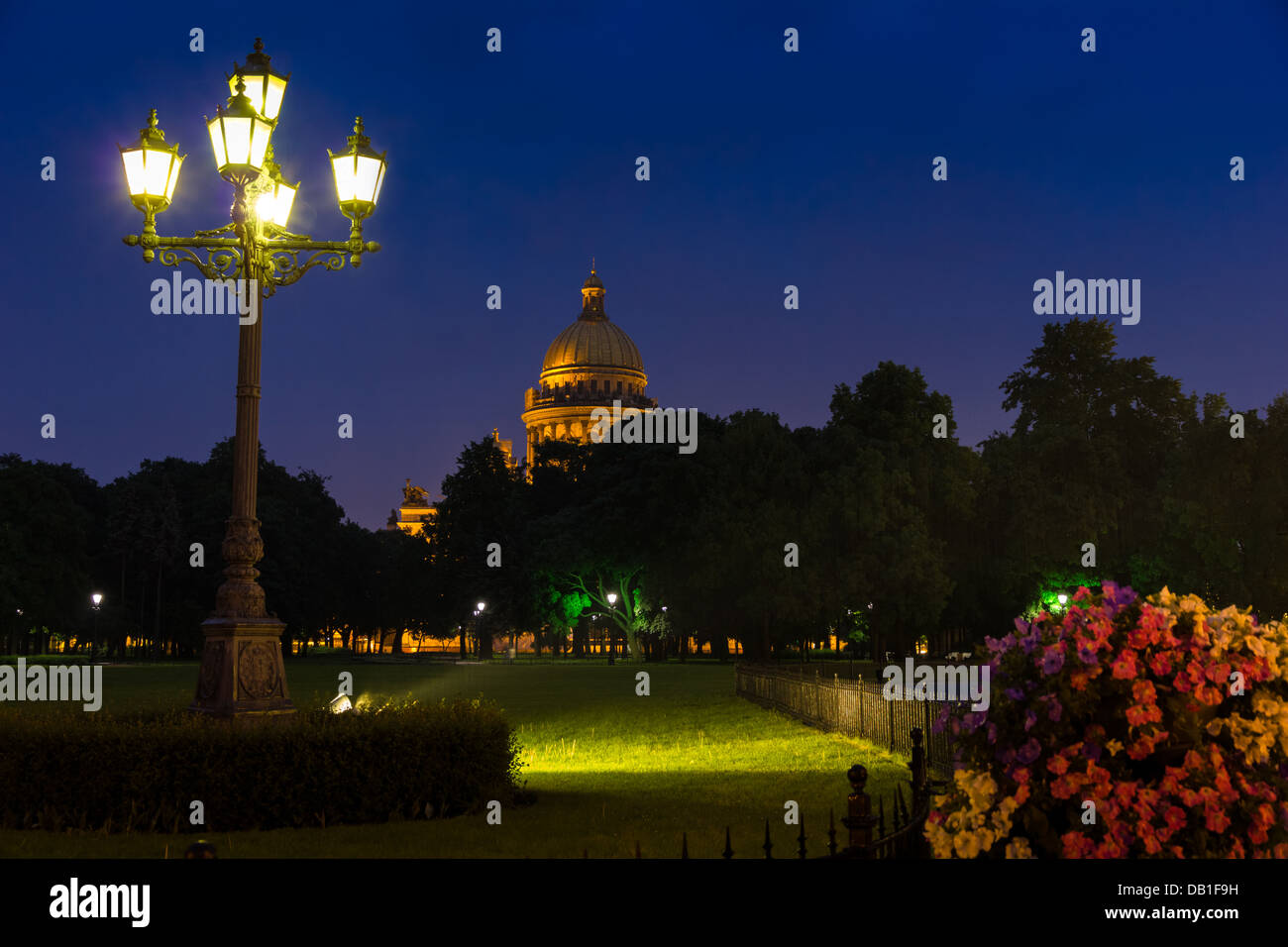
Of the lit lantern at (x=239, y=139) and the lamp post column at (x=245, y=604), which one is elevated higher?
the lit lantern at (x=239, y=139)

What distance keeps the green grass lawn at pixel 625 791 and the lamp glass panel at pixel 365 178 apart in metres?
6.40

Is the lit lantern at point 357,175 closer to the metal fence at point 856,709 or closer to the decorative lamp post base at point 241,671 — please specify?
the decorative lamp post base at point 241,671

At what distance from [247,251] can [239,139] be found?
1.26m

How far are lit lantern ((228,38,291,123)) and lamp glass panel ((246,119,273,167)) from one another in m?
0.42

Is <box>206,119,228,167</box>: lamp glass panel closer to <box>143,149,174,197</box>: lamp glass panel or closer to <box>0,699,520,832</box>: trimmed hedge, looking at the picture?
<box>143,149,174,197</box>: lamp glass panel

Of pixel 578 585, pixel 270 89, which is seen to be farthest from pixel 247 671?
pixel 578 585

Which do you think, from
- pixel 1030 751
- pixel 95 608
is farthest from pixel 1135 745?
pixel 95 608

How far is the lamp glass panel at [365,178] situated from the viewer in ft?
43.9

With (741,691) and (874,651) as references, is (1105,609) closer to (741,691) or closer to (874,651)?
(741,691)

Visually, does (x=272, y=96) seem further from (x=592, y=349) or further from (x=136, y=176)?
(x=592, y=349)

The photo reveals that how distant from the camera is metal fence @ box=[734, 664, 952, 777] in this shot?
59.5 ft

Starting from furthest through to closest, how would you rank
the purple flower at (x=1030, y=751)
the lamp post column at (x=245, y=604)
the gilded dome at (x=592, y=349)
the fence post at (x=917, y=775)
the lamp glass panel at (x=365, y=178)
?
1. the gilded dome at (x=592, y=349)
2. the lamp glass panel at (x=365, y=178)
3. the lamp post column at (x=245, y=604)
4. the fence post at (x=917, y=775)
5. the purple flower at (x=1030, y=751)

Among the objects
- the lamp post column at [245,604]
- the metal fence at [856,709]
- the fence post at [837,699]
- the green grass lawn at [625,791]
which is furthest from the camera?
the fence post at [837,699]

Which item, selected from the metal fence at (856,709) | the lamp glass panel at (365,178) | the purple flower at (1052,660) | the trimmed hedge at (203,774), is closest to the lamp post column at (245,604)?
the trimmed hedge at (203,774)
